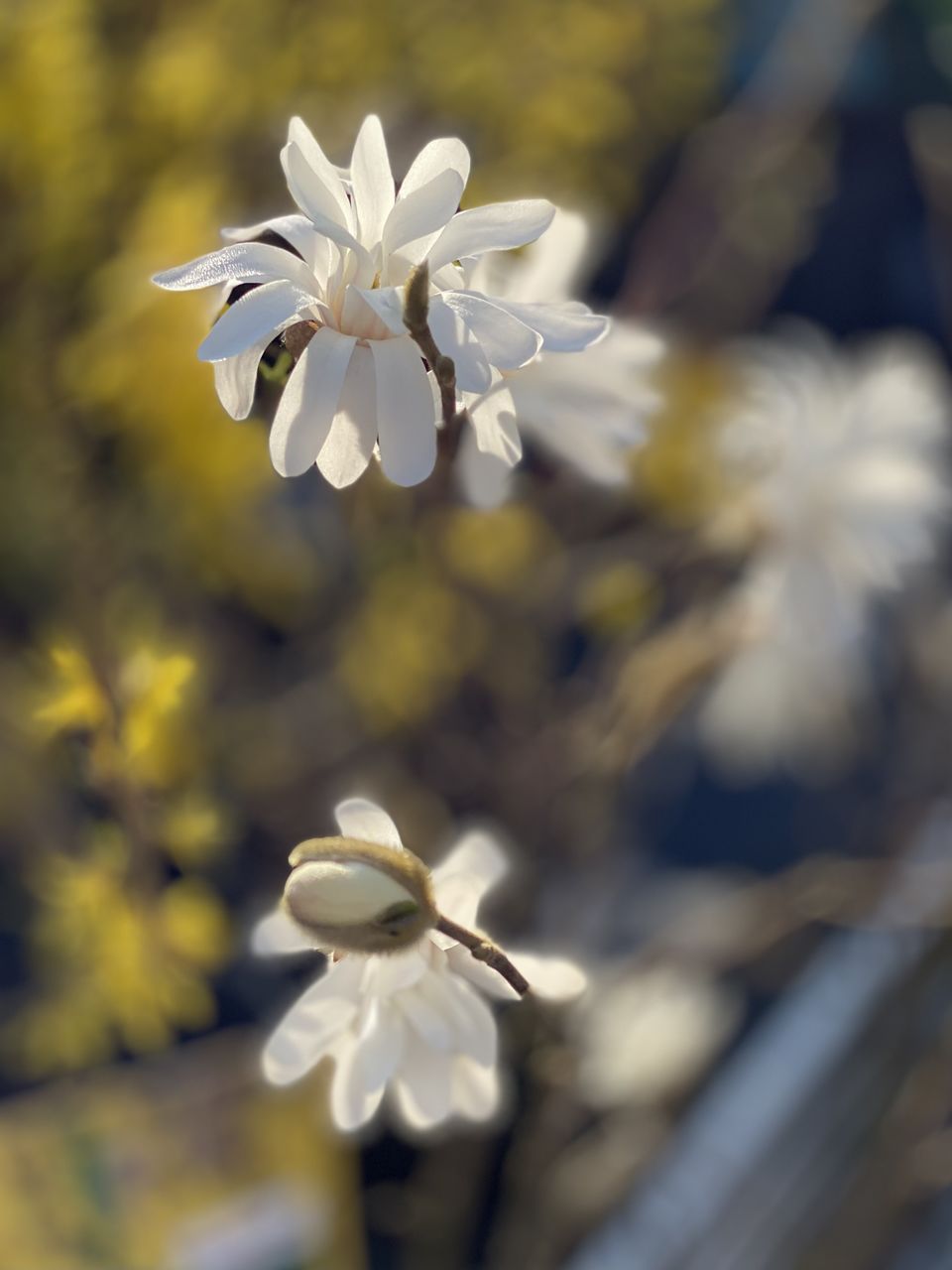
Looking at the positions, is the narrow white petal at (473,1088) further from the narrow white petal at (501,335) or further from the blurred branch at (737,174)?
the blurred branch at (737,174)

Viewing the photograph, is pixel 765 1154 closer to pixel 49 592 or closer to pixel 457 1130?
pixel 457 1130

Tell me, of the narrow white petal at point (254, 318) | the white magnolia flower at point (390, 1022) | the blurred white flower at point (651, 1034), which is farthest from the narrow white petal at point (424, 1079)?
the blurred white flower at point (651, 1034)

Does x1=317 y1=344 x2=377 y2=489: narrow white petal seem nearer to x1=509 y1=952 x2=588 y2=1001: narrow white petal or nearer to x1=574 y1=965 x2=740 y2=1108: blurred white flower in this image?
x1=509 y1=952 x2=588 y2=1001: narrow white petal

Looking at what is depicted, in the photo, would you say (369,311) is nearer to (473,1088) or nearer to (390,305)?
(390,305)

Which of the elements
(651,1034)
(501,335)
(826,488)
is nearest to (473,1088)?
(501,335)

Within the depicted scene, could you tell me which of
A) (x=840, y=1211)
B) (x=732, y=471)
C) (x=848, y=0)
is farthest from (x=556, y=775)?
(x=848, y=0)

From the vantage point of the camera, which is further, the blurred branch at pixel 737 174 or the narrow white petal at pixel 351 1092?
the blurred branch at pixel 737 174

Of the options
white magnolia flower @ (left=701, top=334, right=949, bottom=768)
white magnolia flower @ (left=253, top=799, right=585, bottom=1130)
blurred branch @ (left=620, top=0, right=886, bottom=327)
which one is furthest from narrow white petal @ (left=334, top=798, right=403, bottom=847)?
blurred branch @ (left=620, top=0, right=886, bottom=327)
